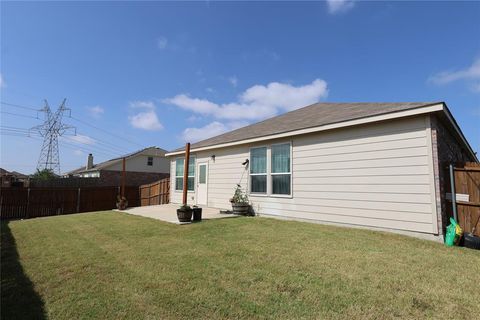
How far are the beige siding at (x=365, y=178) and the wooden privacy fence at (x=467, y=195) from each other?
851 millimetres

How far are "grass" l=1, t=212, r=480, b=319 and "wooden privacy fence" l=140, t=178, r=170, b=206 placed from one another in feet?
31.2

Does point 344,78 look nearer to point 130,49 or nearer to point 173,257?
point 130,49

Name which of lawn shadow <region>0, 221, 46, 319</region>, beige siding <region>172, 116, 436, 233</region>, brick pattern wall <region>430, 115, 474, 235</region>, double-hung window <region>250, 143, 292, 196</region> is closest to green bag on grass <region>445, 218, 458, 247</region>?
brick pattern wall <region>430, 115, 474, 235</region>

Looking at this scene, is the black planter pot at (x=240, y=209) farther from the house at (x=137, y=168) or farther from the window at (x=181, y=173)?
the house at (x=137, y=168)

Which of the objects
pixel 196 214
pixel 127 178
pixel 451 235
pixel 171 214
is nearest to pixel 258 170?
pixel 196 214

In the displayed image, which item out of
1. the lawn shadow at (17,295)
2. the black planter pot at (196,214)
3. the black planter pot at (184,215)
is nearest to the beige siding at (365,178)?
the black planter pot at (196,214)

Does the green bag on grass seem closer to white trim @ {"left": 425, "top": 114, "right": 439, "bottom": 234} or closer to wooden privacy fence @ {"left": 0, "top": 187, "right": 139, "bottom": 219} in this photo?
white trim @ {"left": 425, "top": 114, "right": 439, "bottom": 234}

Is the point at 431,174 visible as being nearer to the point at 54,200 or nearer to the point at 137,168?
the point at 54,200

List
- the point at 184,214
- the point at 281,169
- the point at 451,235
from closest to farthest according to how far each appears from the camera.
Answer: the point at 451,235
the point at 184,214
the point at 281,169

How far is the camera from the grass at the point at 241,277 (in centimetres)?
272

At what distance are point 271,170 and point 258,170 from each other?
61cm

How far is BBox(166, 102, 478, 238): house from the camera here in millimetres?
5660

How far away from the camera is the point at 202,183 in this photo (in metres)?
12.3

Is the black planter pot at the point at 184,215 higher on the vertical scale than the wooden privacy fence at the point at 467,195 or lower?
lower
